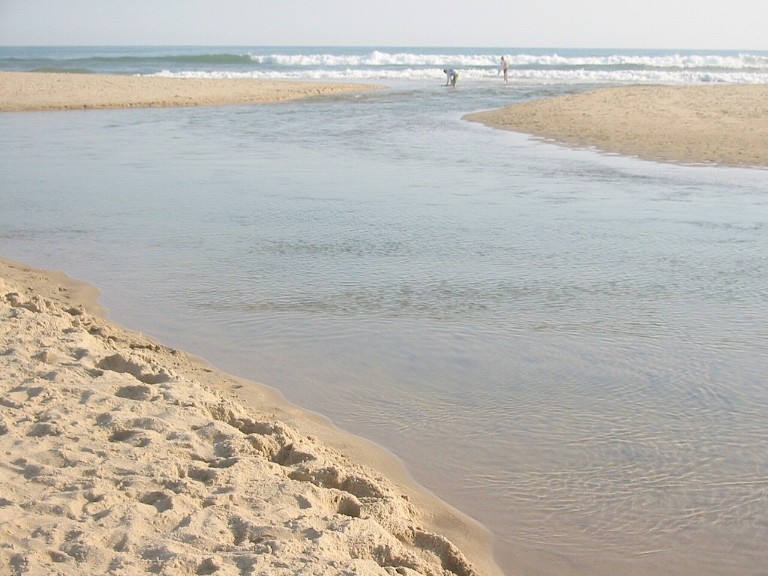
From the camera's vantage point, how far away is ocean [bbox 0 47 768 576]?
411 centimetres

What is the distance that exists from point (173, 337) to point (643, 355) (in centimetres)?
315

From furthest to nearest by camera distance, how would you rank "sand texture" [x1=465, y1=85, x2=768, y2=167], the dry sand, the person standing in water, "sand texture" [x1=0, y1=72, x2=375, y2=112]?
the person standing in water < "sand texture" [x1=0, y1=72, x2=375, y2=112] < "sand texture" [x1=465, y1=85, x2=768, y2=167] < the dry sand

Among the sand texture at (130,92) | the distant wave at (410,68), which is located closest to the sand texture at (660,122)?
the sand texture at (130,92)

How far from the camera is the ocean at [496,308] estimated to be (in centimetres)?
411

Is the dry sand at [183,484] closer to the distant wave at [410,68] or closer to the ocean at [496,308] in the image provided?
the ocean at [496,308]

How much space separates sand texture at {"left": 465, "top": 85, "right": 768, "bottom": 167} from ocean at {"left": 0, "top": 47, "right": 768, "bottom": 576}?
1537 mm

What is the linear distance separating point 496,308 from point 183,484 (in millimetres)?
3595

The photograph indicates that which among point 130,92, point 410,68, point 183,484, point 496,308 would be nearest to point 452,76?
point 130,92

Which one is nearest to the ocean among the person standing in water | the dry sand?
the dry sand

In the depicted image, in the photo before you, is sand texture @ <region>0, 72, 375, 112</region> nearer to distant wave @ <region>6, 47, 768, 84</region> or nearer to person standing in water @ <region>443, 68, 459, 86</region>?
person standing in water @ <region>443, 68, 459, 86</region>

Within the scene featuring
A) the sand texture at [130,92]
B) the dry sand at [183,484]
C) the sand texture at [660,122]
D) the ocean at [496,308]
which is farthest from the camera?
the sand texture at [130,92]

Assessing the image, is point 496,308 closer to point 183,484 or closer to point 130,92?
point 183,484

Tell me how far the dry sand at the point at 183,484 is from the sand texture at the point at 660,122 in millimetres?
11906

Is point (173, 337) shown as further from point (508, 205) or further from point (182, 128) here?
point (182, 128)
